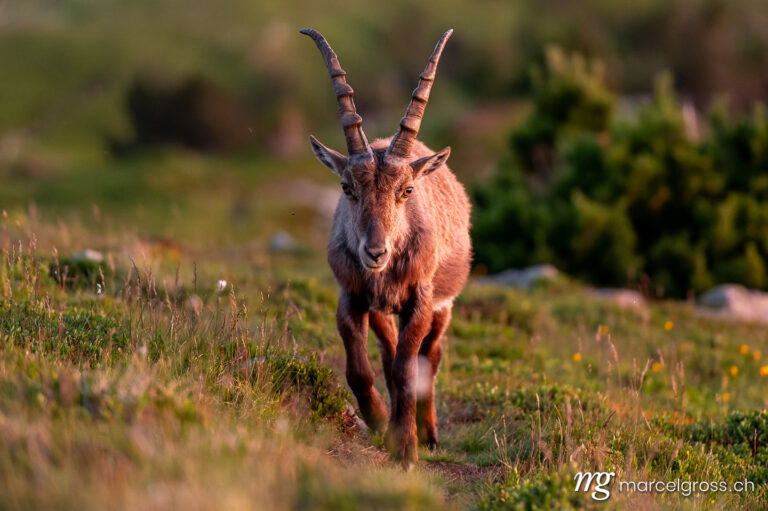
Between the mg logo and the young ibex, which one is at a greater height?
the young ibex

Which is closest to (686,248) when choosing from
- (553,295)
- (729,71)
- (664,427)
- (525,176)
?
(553,295)

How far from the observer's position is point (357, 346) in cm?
656

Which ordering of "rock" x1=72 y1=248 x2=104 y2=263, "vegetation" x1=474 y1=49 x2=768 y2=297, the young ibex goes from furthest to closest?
"vegetation" x1=474 y1=49 x2=768 y2=297
"rock" x1=72 y1=248 x2=104 y2=263
the young ibex

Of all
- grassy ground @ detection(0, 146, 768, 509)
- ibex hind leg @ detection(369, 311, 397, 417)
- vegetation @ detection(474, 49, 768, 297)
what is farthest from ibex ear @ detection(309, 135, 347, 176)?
vegetation @ detection(474, 49, 768, 297)

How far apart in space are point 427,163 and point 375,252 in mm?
1276

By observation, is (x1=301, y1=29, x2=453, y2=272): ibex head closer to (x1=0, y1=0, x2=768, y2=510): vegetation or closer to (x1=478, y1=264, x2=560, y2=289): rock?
(x1=0, y1=0, x2=768, y2=510): vegetation

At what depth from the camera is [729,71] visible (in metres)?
48.6

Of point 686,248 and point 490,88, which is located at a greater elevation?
point 490,88

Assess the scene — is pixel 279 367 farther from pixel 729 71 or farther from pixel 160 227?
pixel 729 71

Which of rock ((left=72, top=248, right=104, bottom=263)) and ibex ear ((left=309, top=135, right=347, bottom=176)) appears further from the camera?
rock ((left=72, top=248, right=104, bottom=263))

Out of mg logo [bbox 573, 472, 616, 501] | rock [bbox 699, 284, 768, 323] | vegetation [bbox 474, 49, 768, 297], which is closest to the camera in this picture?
mg logo [bbox 573, 472, 616, 501]

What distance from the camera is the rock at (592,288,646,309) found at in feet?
45.4

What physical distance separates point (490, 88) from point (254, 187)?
25.3 meters

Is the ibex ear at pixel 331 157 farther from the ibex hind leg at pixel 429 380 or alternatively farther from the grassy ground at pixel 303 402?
the ibex hind leg at pixel 429 380
